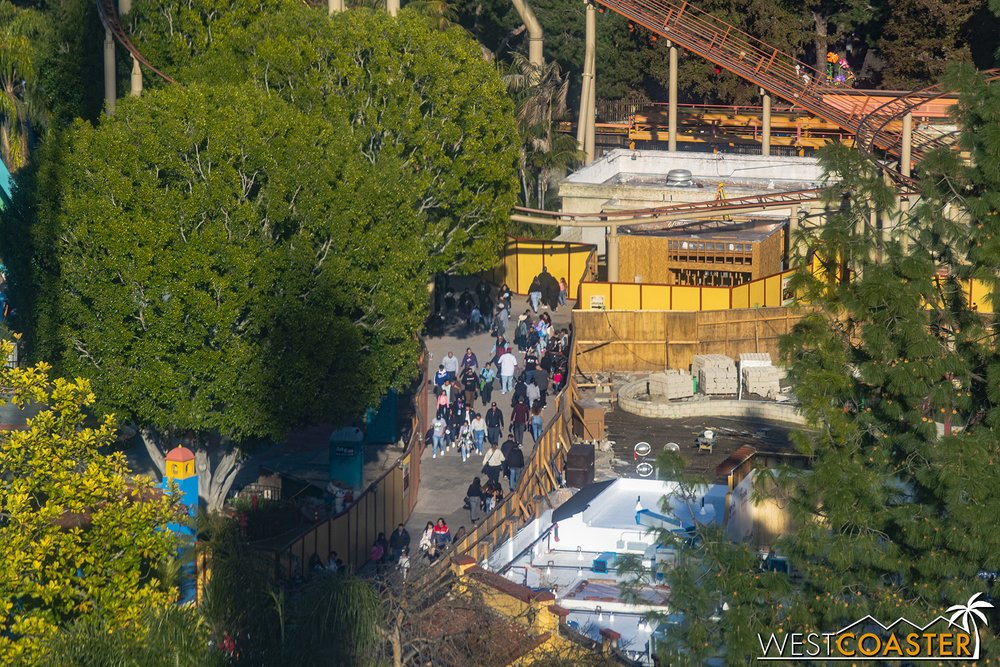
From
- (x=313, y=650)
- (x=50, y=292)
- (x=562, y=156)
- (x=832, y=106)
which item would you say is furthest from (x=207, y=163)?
(x=832, y=106)

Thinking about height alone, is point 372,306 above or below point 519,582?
above

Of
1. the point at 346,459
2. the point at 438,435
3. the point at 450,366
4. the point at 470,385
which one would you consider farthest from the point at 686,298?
the point at 346,459

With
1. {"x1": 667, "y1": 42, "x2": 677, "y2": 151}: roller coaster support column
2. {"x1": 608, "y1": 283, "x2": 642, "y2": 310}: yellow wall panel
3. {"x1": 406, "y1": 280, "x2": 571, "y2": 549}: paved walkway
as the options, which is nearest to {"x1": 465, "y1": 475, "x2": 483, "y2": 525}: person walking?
{"x1": 406, "y1": 280, "x2": 571, "y2": 549}: paved walkway

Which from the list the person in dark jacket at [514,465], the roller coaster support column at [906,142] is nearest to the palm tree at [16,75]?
the person in dark jacket at [514,465]

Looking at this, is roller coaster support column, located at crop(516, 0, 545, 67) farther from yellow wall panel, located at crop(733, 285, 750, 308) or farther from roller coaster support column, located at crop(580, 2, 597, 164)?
yellow wall panel, located at crop(733, 285, 750, 308)

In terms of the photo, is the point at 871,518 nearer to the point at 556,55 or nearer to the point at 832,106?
the point at 832,106

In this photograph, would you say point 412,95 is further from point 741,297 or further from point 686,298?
point 741,297

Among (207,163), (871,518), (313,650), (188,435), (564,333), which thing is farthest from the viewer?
(564,333)
